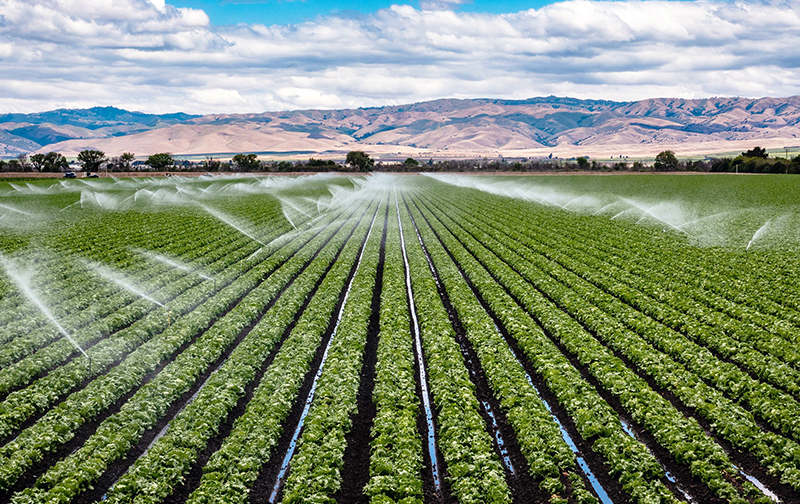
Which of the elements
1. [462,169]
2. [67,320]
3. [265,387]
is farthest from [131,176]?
[265,387]

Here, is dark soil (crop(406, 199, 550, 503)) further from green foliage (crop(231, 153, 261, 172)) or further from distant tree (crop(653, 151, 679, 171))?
distant tree (crop(653, 151, 679, 171))

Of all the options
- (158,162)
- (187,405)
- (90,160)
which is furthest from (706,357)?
(158,162)

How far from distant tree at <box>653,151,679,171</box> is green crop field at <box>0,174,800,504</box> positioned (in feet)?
434

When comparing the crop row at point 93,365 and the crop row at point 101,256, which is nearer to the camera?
the crop row at point 93,365

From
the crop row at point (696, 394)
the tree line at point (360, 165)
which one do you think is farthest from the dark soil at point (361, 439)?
the tree line at point (360, 165)

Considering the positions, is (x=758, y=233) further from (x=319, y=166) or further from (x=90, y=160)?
(x=90, y=160)

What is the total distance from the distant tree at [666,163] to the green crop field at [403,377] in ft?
434

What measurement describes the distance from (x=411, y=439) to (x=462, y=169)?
172 m

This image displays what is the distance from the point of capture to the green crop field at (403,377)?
9.51 metres

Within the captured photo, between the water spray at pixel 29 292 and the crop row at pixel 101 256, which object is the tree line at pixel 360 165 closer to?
the crop row at pixel 101 256

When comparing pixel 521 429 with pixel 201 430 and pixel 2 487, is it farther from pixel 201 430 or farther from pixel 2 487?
pixel 2 487

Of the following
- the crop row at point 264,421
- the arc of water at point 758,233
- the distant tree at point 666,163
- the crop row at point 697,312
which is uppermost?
the distant tree at point 666,163

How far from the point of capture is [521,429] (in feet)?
35.3

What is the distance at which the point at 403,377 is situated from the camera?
1312 cm
